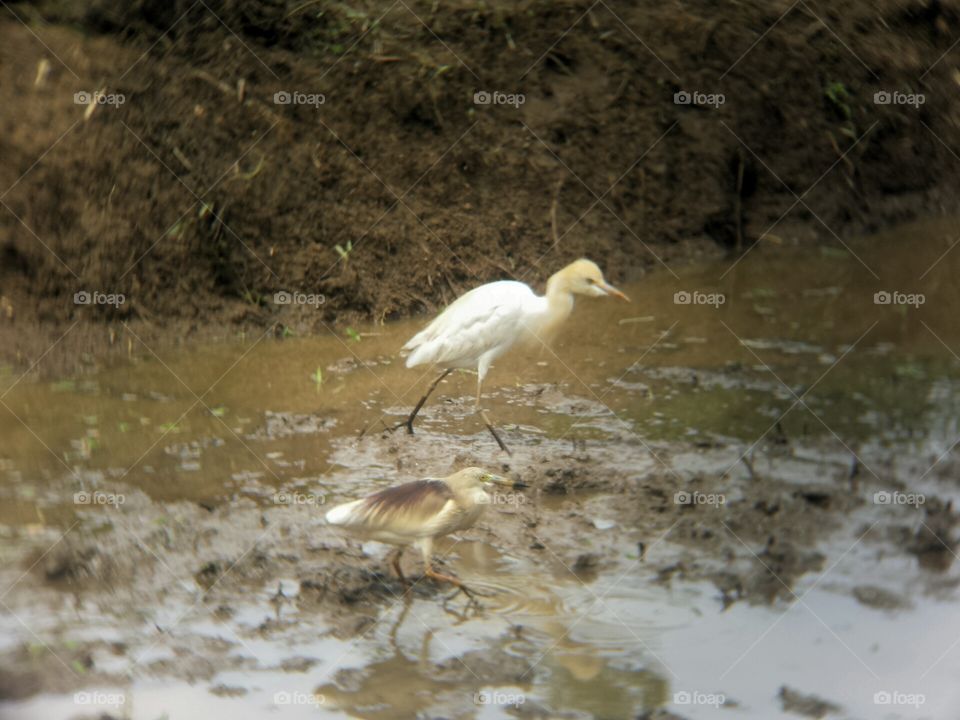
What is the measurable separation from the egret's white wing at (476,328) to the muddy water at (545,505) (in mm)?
476

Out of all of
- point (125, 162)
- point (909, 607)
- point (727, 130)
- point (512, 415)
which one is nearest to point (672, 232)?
point (727, 130)

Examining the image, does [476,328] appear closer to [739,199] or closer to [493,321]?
[493,321]

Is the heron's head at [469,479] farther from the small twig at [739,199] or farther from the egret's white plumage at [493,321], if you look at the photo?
the small twig at [739,199]

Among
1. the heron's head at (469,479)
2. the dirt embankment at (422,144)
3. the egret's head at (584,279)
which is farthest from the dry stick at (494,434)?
the dirt embankment at (422,144)

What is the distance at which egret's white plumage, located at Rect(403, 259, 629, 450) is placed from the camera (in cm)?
693

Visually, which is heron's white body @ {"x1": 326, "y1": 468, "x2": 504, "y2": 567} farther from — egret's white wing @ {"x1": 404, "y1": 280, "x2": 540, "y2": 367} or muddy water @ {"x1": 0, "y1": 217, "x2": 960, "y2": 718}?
egret's white wing @ {"x1": 404, "y1": 280, "x2": 540, "y2": 367}

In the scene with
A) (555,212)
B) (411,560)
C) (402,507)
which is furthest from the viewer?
(555,212)

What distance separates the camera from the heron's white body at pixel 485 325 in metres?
6.93

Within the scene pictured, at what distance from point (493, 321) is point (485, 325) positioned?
55 mm

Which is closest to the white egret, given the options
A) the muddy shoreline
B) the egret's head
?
the muddy shoreline

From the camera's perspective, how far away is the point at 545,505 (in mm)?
6004

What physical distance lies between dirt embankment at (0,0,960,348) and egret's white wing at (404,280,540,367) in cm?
198

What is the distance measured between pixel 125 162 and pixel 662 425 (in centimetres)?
463

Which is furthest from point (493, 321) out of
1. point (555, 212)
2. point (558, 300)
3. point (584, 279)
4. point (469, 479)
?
point (555, 212)
